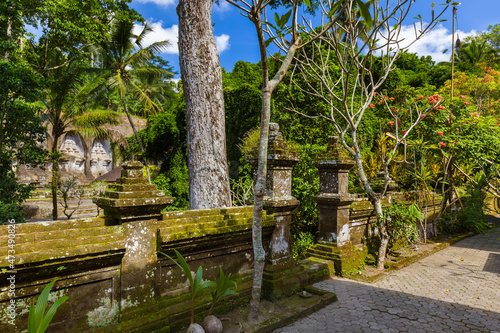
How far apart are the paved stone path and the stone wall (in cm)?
126

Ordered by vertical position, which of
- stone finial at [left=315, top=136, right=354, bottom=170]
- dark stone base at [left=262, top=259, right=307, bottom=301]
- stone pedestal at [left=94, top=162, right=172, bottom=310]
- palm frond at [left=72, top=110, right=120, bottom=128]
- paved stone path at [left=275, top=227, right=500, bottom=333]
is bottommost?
paved stone path at [left=275, top=227, right=500, bottom=333]

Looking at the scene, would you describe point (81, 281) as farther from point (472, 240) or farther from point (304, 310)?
point (472, 240)

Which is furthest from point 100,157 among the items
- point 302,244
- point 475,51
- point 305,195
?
point 475,51

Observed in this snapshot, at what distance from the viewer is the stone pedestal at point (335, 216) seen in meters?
5.27

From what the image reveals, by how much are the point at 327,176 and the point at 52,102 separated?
15.7 meters

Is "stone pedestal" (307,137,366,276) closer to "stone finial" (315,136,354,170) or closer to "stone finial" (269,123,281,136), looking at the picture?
"stone finial" (315,136,354,170)

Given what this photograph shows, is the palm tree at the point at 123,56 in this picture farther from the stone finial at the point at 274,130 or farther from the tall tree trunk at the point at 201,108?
the stone finial at the point at 274,130

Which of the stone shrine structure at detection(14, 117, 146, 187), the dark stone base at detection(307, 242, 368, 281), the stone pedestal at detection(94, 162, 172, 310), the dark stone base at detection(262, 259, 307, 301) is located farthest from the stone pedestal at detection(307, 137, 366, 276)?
the stone shrine structure at detection(14, 117, 146, 187)

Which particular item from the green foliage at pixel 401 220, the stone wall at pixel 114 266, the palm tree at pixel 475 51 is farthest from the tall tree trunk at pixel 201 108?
the palm tree at pixel 475 51

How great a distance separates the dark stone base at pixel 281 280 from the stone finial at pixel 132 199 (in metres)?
1.75

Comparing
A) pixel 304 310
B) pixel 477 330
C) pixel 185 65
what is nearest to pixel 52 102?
pixel 185 65

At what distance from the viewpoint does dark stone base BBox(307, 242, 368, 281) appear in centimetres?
518

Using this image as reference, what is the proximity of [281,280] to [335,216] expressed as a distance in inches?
77.1

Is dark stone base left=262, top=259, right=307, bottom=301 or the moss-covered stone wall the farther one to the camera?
the moss-covered stone wall
